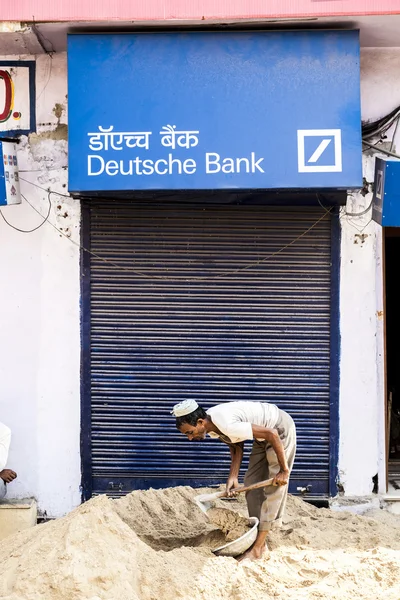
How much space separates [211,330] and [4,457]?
6.35ft

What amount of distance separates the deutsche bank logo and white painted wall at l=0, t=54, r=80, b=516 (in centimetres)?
194

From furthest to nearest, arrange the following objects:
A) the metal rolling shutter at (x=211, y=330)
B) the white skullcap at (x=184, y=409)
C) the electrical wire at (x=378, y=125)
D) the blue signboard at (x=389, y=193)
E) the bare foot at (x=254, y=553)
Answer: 1. the metal rolling shutter at (x=211, y=330)
2. the electrical wire at (x=378, y=125)
3. the blue signboard at (x=389, y=193)
4. the bare foot at (x=254, y=553)
5. the white skullcap at (x=184, y=409)

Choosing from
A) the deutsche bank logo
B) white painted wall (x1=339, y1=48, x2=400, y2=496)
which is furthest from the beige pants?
the deutsche bank logo

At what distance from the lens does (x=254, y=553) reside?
5.54 metres

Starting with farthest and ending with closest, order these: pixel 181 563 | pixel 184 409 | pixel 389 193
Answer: pixel 389 193 → pixel 184 409 → pixel 181 563

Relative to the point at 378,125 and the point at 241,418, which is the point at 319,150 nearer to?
the point at 378,125

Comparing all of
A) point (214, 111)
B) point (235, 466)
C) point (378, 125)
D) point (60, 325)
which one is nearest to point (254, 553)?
point (235, 466)

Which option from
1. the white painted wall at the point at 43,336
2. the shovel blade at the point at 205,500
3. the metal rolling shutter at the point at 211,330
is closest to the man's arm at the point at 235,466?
the shovel blade at the point at 205,500

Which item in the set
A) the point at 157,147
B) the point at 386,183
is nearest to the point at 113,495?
the point at 157,147

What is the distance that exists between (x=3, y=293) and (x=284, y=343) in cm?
238

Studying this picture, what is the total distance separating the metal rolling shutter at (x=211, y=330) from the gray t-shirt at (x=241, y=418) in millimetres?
1330

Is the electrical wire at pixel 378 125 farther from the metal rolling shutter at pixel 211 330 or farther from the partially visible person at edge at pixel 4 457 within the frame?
the partially visible person at edge at pixel 4 457

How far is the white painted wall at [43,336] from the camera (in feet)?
23.0

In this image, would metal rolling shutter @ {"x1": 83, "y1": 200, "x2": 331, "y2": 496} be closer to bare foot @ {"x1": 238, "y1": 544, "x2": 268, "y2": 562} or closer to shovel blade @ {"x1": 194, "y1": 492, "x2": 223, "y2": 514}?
shovel blade @ {"x1": 194, "y1": 492, "x2": 223, "y2": 514}
